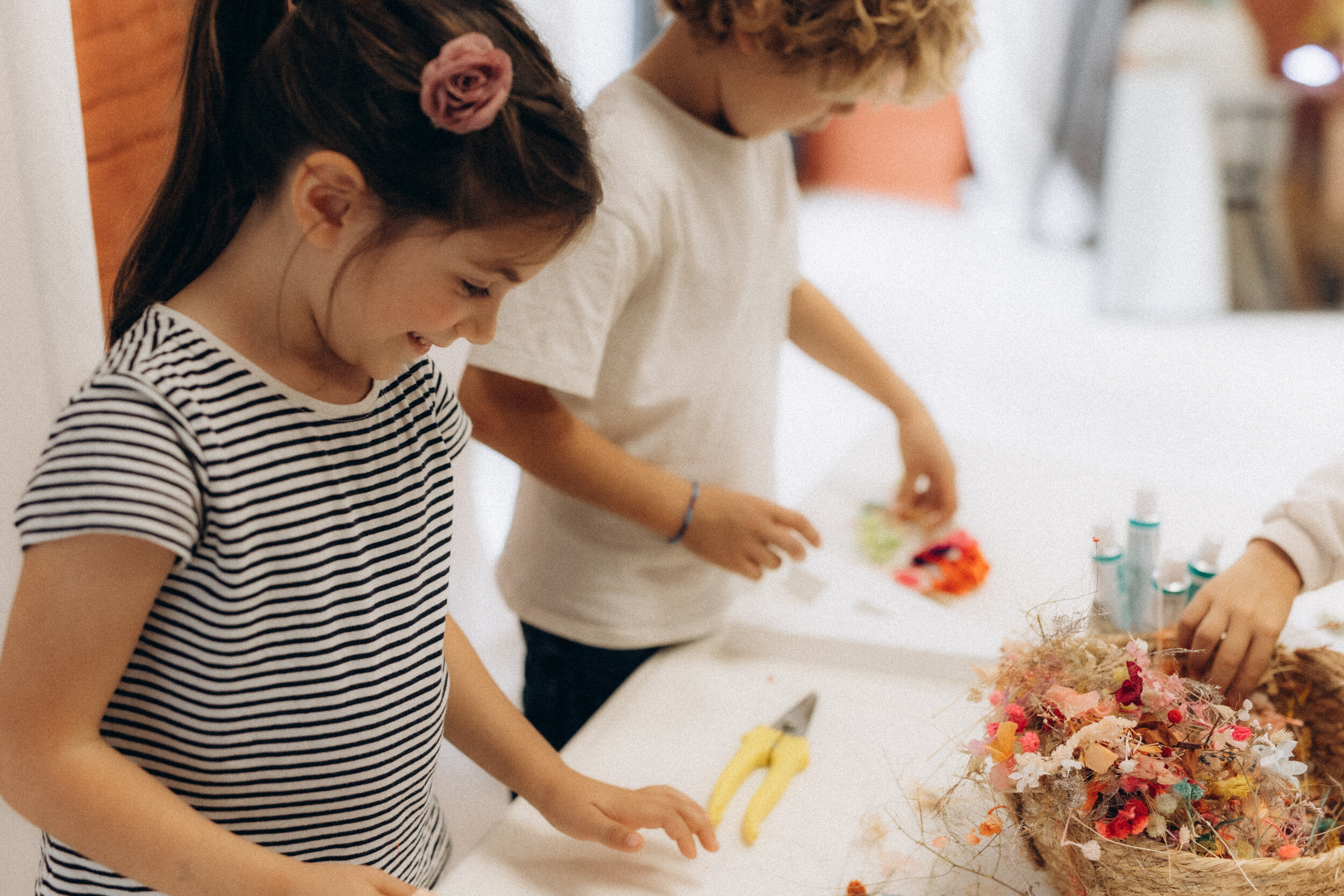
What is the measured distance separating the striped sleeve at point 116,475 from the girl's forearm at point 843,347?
0.72 m

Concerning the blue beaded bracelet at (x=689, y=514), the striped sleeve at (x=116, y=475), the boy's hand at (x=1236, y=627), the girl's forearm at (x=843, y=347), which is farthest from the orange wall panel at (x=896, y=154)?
the striped sleeve at (x=116, y=475)

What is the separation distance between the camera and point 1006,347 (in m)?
2.94

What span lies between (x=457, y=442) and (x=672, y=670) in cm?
30

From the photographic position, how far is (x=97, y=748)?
52 centimetres

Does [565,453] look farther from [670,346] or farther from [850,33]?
[850,33]

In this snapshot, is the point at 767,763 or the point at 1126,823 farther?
the point at 767,763

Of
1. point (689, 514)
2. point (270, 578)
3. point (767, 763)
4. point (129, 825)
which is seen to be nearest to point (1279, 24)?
point (689, 514)

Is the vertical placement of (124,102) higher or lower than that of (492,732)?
higher

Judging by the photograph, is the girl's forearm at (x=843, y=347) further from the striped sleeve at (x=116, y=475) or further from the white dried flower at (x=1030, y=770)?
the striped sleeve at (x=116, y=475)

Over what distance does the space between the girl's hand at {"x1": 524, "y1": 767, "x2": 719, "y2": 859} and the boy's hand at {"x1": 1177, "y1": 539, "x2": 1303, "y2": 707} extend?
0.33 meters

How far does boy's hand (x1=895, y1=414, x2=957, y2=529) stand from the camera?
110 cm

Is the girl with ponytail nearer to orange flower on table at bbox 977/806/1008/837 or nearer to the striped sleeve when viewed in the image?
the striped sleeve

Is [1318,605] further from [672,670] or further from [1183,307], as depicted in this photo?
[1183,307]

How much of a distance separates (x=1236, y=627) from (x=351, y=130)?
0.60 m
